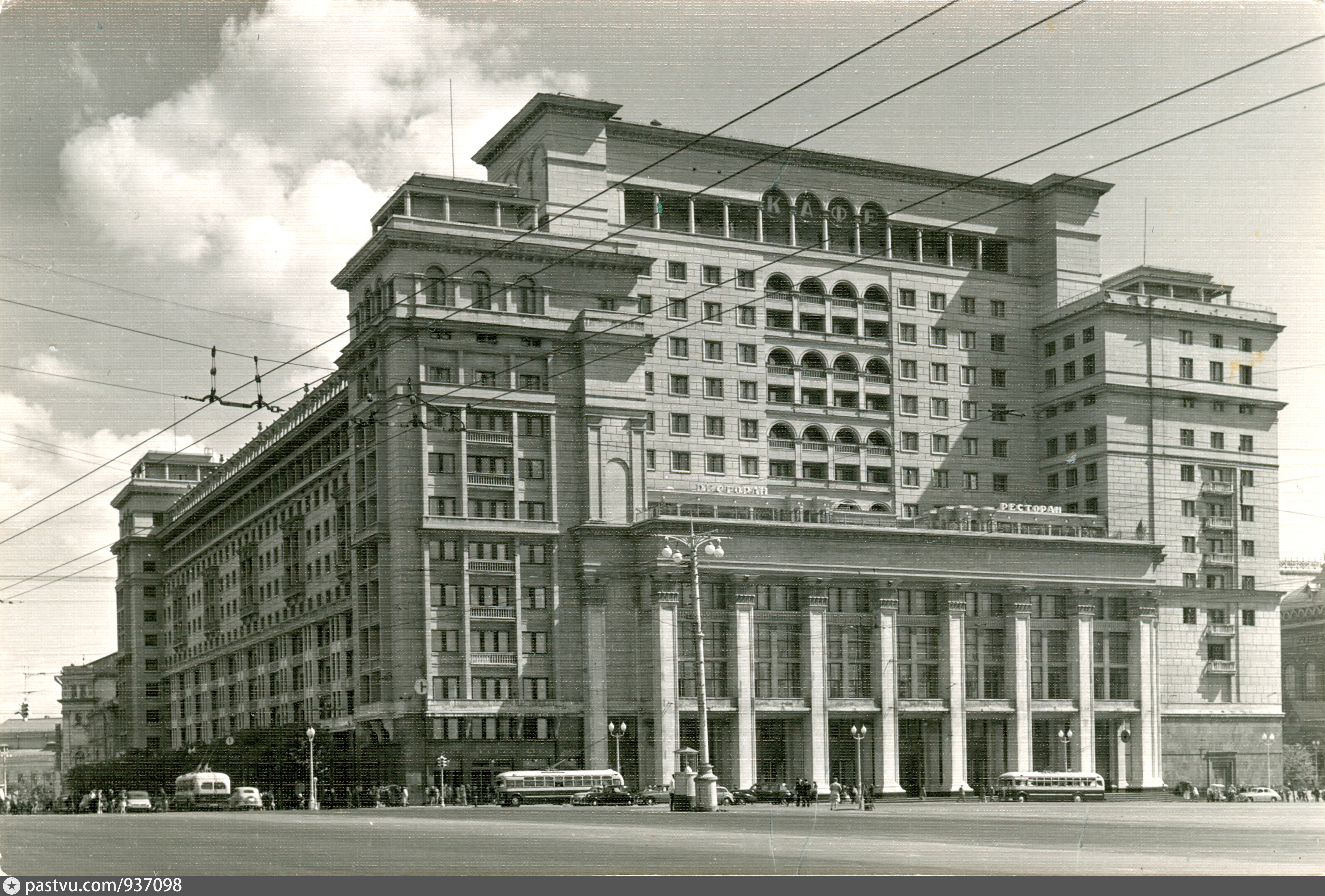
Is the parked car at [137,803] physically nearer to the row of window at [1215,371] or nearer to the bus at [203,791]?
the bus at [203,791]

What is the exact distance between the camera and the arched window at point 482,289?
3538 inches

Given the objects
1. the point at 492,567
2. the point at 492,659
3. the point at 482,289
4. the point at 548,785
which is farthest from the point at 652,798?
the point at 482,289

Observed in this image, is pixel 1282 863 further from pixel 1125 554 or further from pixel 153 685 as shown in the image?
pixel 153 685

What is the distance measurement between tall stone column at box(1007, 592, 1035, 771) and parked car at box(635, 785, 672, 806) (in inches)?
1150

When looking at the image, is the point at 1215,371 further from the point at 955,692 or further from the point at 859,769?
the point at 859,769

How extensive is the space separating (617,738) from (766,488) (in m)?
22.5

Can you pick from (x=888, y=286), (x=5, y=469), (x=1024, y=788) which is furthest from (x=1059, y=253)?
(x=5, y=469)

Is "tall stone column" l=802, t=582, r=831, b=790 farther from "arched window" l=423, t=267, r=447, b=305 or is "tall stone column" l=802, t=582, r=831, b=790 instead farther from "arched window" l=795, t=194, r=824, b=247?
"arched window" l=423, t=267, r=447, b=305

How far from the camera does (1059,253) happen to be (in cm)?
11262

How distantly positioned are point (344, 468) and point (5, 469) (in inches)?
2247

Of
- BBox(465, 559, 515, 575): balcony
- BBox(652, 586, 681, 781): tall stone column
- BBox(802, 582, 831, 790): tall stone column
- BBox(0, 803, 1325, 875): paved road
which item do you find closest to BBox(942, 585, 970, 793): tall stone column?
BBox(802, 582, 831, 790): tall stone column

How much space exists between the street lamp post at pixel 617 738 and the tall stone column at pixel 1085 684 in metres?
31.5

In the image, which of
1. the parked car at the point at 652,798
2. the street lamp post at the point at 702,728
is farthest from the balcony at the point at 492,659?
the street lamp post at the point at 702,728

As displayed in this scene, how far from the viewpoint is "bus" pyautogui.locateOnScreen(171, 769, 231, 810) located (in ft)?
299
